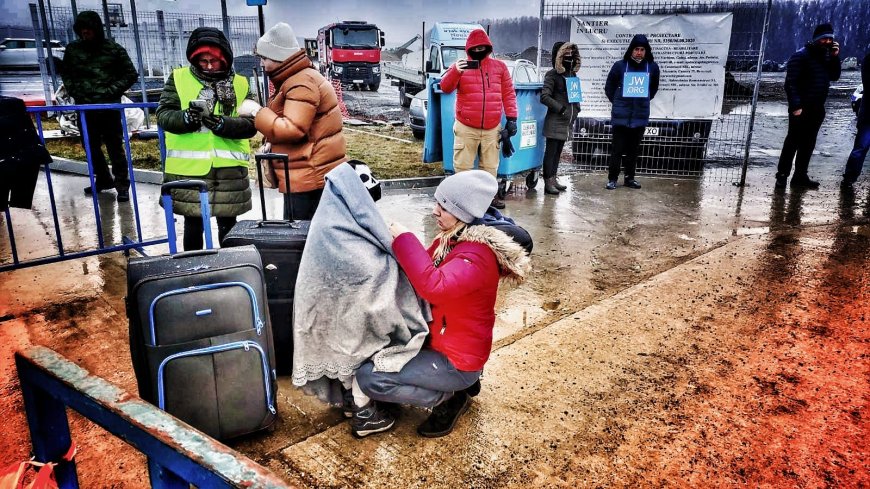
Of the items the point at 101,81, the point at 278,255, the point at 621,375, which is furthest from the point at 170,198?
the point at 101,81

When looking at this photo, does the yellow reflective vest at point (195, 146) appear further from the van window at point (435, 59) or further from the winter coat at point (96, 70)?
the van window at point (435, 59)

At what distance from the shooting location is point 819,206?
22.4 feet

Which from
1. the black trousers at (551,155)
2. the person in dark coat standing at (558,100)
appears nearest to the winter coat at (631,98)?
the person in dark coat standing at (558,100)

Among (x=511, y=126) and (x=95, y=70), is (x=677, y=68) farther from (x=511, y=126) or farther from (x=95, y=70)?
(x=95, y=70)

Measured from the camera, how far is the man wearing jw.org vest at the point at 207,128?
3.55 metres

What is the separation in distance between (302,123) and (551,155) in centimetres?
457

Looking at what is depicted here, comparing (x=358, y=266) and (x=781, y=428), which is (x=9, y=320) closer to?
(x=358, y=266)

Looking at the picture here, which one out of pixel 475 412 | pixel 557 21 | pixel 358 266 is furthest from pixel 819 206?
pixel 358 266

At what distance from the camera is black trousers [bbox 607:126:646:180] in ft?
25.0

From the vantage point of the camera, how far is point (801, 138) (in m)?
7.61

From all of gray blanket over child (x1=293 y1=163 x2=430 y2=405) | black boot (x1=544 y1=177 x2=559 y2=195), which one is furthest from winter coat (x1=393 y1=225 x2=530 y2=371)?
black boot (x1=544 y1=177 x2=559 y2=195)

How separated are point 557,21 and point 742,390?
21.5ft

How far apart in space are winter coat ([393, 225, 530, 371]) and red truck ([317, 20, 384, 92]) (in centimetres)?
2416

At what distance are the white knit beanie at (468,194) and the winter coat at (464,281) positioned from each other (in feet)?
0.24
